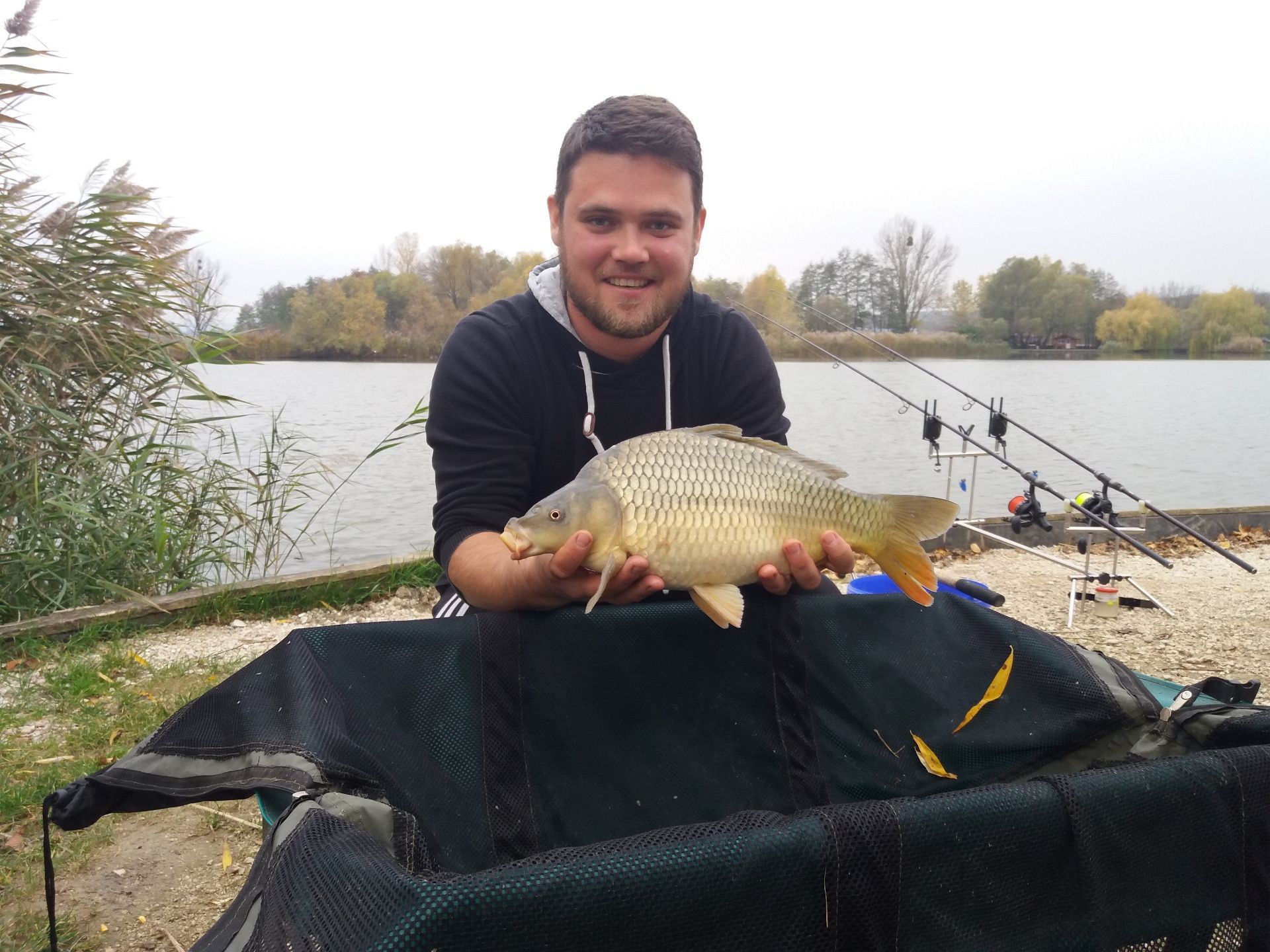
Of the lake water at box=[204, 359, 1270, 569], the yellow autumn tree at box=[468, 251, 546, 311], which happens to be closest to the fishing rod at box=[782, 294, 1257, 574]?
the lake water at box=[204, 359, 1270, 569]

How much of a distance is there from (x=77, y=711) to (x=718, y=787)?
5.09 feet

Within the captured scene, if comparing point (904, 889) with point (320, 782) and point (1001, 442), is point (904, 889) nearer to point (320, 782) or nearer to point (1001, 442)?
point (320, 782)

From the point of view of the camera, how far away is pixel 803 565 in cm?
121

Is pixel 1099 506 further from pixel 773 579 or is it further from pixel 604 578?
pixel 604 578

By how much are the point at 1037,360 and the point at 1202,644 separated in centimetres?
2477

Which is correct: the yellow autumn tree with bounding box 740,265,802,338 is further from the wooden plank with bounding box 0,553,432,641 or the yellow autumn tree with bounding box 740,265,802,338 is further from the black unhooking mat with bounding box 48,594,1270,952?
the black unhooking mat with bounding box 48,594,1270,952

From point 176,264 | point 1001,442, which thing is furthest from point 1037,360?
point 176,264

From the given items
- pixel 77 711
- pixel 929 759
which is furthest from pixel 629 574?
pixel 77 711

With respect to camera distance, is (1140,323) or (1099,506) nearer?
(1099,506)

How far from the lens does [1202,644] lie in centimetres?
275

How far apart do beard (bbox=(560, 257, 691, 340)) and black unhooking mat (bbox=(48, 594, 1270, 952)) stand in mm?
566

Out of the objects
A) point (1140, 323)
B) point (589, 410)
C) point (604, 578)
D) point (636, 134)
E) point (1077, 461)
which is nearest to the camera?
point (604, 578)

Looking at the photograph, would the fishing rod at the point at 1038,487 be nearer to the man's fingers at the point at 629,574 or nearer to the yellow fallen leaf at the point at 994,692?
the yellow fallen leaf at the point at 994,692

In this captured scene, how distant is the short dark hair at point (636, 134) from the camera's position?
1.47 meters
